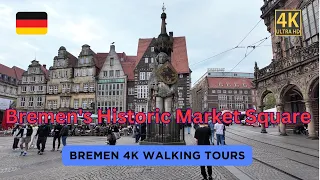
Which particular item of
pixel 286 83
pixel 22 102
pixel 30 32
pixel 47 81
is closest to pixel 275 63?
pixel 286 83

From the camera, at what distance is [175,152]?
6.16 metres

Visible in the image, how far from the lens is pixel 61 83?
44.7m

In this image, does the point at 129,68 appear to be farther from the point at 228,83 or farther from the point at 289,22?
the point at 228,83

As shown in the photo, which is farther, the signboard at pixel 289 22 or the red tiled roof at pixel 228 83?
the red tiled roof at pixel 228 83

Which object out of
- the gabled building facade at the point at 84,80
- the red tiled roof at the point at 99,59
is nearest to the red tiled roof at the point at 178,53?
the red tiled roof at the point at 99,59

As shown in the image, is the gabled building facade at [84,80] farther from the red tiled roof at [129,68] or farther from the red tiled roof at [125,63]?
the red tiled roof at [129,68]

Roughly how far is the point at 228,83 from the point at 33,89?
229 ft

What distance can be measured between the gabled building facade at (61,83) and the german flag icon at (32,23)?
4317cm

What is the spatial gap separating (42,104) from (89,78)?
36.7ft

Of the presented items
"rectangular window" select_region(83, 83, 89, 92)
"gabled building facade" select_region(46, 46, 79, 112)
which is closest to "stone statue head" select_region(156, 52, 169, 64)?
"rectangular window" select_region(83, 83, 89, 92)

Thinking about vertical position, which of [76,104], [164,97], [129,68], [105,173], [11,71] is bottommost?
[105,173]

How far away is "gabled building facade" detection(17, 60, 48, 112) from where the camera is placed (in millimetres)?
45719

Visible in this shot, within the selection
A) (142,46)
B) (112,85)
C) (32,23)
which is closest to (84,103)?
(112,85)

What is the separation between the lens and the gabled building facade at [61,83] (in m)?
43.8
